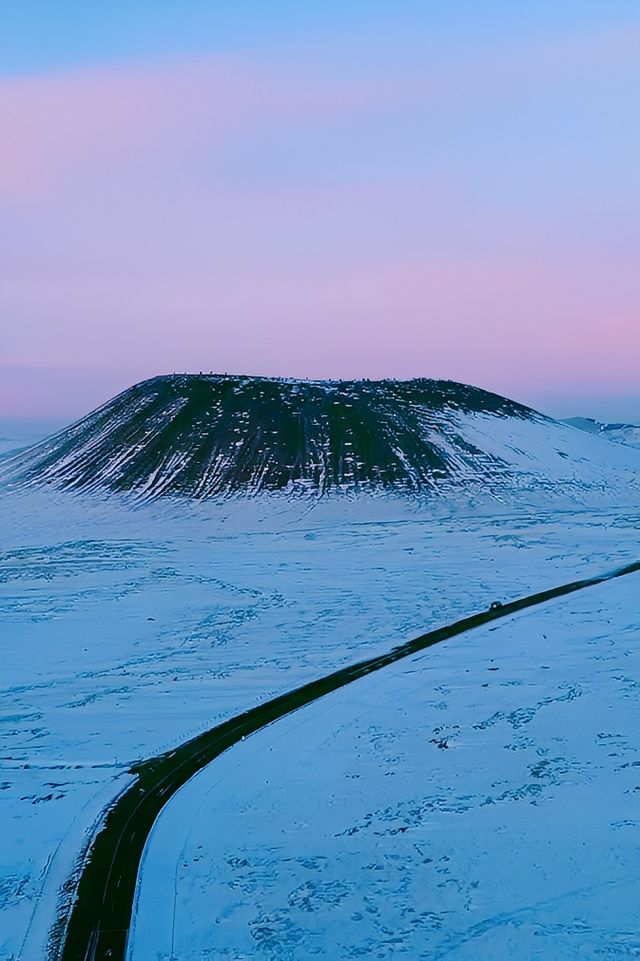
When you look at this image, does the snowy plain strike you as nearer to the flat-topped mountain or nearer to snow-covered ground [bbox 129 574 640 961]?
snow-covered ground [bbox 129 574 640 961]

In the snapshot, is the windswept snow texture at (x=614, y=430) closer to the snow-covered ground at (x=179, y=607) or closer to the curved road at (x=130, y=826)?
the snow-covered ground at (x=179, y=607)

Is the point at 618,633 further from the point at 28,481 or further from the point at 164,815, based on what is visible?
the point at 28,481

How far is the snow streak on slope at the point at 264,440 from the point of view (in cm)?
6228

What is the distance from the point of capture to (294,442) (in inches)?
2675

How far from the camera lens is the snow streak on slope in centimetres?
6228

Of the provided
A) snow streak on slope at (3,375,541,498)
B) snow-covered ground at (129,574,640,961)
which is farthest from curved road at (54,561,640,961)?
snow streak on slope at (3,375,541,498)

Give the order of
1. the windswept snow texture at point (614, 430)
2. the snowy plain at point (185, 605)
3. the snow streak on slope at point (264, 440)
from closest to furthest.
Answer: the snowy plain at point (185, 605), the snow streak on slope at point (264, 440), the windswept snow texture at point (614, 430)

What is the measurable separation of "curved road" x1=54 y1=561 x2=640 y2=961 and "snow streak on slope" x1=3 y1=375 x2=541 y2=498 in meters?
38.9

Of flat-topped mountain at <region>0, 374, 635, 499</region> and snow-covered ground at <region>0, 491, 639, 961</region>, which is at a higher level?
flat-topped mountain at <region>0, 374, 635, 499</region>

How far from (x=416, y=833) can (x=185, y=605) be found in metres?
19.5

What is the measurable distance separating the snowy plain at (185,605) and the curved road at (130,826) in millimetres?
354

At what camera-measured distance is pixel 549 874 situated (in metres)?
12.5

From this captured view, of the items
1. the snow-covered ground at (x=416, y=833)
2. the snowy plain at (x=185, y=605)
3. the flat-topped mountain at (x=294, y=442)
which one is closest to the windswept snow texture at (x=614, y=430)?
the flat-topped mountain at (x=294, y=442)

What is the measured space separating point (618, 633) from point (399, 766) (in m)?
12.0
